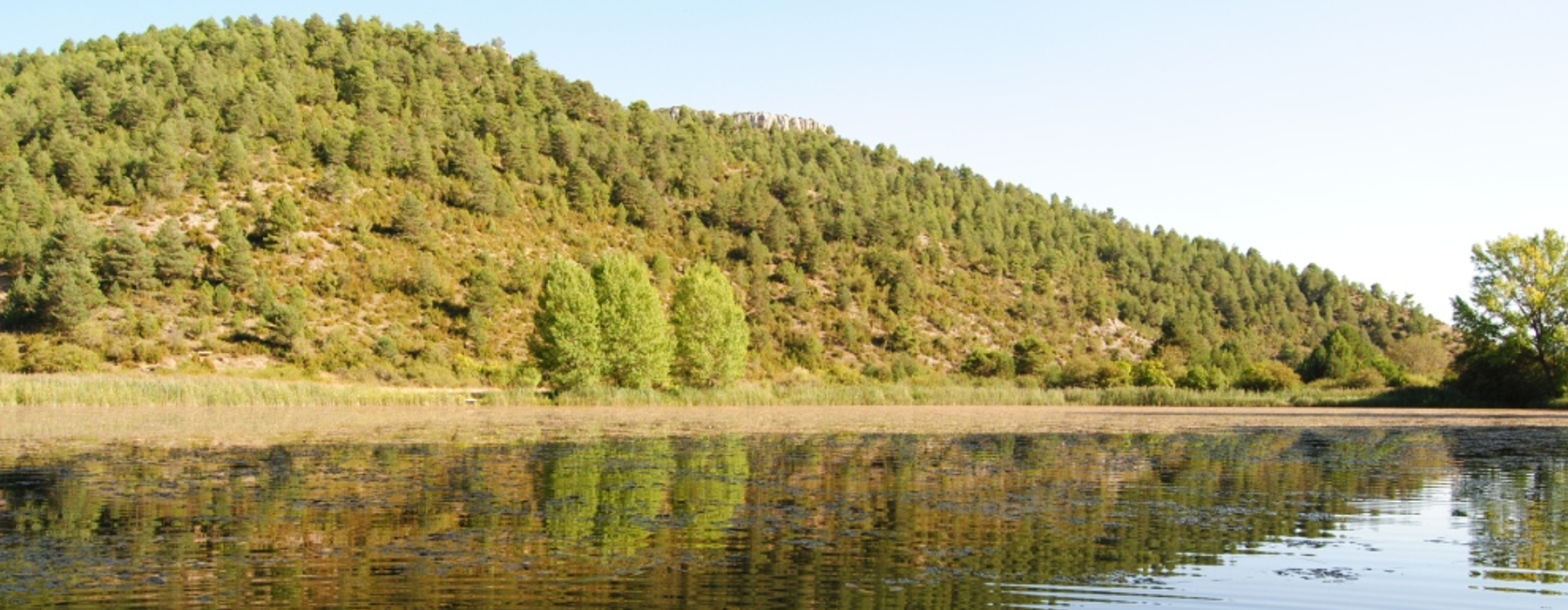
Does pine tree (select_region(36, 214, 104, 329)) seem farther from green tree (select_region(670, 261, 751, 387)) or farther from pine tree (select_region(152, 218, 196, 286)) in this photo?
green tree (select_region(670, 261, 751, 387))

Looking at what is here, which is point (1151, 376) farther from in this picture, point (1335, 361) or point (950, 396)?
point (950, 396)

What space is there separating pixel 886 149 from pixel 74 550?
556 feet

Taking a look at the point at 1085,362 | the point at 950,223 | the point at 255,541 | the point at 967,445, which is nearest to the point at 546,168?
the point at 950,223

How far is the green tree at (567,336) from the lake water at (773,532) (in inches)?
1466

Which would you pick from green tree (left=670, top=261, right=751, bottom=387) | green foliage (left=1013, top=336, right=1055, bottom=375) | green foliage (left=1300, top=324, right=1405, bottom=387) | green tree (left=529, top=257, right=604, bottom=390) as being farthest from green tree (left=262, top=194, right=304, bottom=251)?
green foliage (left=1300, top=324, right=1405, bottom=387)

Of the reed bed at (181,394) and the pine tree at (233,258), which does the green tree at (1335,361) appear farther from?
the pine tree at (233,258)

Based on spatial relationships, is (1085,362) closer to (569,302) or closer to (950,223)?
(569,302)

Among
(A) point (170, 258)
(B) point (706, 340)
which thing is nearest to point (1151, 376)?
(B) point (706, 340)

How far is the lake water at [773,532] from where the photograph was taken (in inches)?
492

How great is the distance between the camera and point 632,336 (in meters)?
68.9

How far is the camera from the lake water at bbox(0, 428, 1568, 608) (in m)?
12.5

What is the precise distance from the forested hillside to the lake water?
5765cm

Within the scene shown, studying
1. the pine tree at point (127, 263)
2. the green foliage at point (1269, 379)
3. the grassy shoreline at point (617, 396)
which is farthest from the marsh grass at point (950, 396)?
the pine tree at point (127, 263)

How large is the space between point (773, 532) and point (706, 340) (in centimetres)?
5763
